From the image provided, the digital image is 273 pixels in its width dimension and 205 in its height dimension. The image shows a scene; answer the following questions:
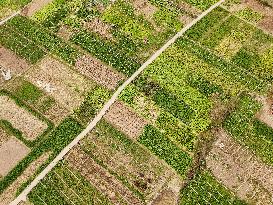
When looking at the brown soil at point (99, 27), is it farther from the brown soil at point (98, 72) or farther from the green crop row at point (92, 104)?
the green crop row at point (92, 104)

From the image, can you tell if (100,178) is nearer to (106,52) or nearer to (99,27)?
(106,52)

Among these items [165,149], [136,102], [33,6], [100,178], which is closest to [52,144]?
[100,178]

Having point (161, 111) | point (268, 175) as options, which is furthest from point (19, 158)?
point (268, 175)

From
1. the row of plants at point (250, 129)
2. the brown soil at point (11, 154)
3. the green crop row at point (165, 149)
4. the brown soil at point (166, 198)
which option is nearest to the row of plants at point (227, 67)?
the row of plants at point (250, 129)

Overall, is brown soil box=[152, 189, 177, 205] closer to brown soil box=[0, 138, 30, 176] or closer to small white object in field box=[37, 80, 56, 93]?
brown soil box=[0, 138, 30, 176]

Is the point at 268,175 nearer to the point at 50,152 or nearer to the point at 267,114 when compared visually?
the point at 267,114

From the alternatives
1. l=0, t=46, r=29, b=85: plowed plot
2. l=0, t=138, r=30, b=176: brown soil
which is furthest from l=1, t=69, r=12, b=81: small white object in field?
l=0, t=138, r=30, b=176: brown soil
